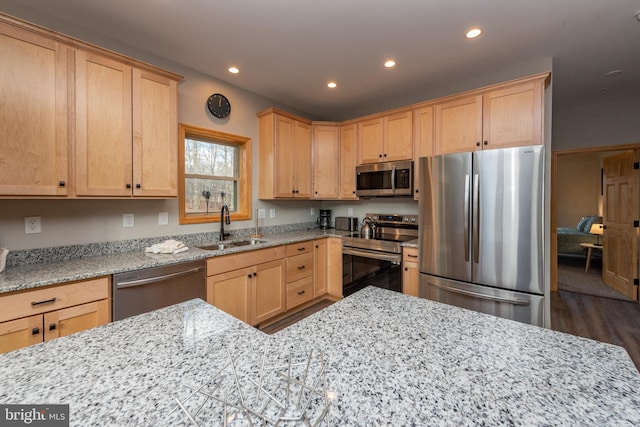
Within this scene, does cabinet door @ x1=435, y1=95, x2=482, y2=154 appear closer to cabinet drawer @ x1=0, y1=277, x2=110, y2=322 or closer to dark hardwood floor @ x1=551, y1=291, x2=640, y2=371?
dark hardwood floor @ x1=551, y1=291, x2=640, y2=371

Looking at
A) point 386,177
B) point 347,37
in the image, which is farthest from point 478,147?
point 347,37

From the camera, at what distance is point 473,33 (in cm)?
220

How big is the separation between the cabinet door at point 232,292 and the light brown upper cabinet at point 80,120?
873 millimetres

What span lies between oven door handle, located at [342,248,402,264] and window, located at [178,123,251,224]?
131 cm

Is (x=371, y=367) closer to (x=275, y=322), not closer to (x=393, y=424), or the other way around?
(x=393, y=424)

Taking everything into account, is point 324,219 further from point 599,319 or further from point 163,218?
point 599,319

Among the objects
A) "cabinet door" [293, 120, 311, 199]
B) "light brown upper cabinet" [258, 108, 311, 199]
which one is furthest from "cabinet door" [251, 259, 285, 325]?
"cabinet door" [293, 120, 311, 199]

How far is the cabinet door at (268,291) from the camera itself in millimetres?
2732

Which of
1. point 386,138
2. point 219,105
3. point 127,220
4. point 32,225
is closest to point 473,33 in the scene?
point 386,138

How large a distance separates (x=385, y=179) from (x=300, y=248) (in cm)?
134

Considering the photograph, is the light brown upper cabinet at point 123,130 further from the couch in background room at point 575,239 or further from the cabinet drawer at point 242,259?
the couch in background room at point 575,239

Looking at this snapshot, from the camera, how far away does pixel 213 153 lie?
313 centimetres

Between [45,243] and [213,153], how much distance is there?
1663mm

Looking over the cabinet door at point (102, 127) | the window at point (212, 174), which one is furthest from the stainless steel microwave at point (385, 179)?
the cabinet door at point (102, 127)
